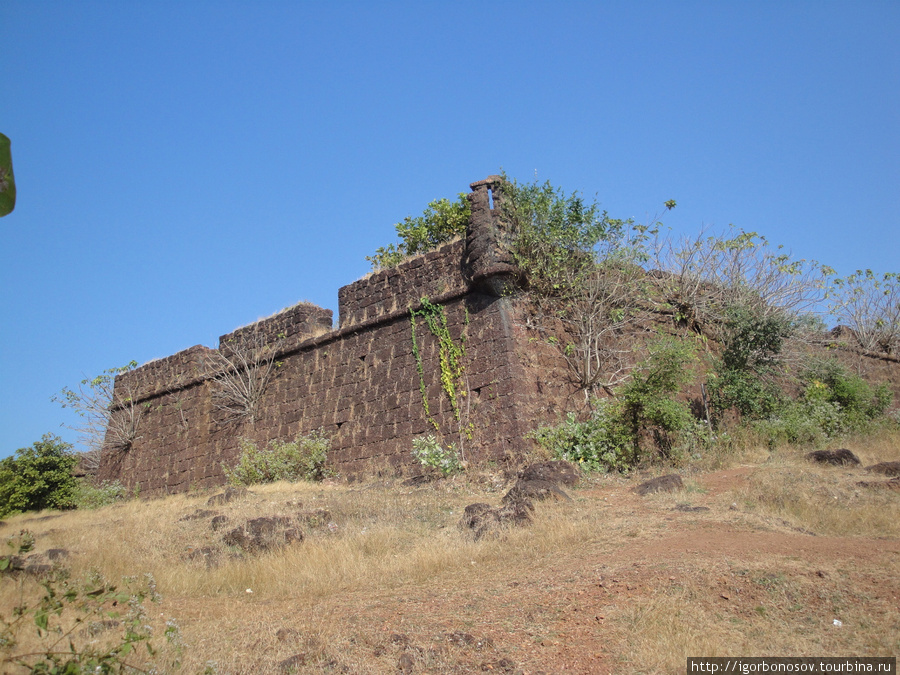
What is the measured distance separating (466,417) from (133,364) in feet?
41.0

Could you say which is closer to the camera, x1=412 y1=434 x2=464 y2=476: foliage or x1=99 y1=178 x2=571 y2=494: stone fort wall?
x1=412 y1=434 x2=464 y2=476: foliage

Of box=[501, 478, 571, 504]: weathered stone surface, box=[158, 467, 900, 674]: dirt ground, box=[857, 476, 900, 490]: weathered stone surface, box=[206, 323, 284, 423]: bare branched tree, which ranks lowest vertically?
box=[158, 467, 900, 674]: dirt ground

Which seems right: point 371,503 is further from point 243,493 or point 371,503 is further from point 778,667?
point 778,667

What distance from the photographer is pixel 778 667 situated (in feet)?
13.9

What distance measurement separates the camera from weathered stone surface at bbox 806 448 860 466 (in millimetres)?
9289

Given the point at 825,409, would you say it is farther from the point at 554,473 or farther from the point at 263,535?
the point at 263,535

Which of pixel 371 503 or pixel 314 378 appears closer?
pixel 371 503

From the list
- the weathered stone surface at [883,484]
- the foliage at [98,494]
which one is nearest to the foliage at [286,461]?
the foliage at [98,494]

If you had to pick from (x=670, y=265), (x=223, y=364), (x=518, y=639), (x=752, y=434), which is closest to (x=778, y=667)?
(x=518, y=639)

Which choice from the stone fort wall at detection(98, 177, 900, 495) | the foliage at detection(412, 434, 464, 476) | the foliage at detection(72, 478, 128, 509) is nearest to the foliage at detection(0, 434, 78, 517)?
the foliage at detection(72, 478, 128, 509)

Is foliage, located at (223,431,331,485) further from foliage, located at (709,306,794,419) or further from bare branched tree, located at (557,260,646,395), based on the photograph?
foliage, located at (709,306,794,419)

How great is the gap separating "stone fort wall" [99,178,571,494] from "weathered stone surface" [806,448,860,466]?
3930mm

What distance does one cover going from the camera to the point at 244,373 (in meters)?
16.3

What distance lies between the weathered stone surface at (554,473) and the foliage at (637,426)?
2.53ft
